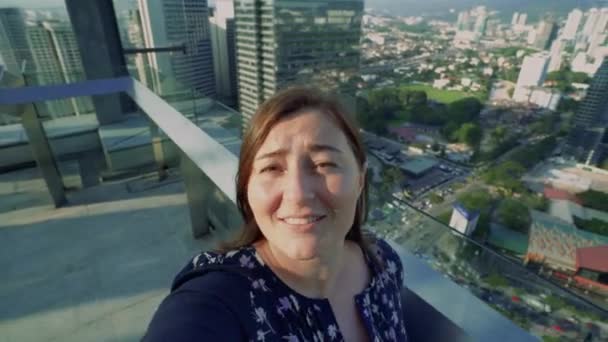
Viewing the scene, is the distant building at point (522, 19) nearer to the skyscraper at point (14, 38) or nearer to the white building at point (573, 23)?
the white building at point (573, 23)

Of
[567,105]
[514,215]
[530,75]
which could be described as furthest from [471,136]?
[514,215]

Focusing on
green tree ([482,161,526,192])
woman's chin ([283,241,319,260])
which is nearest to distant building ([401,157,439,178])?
green tree ([482,161,526,192])

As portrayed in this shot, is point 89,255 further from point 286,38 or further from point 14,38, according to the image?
point 286,38

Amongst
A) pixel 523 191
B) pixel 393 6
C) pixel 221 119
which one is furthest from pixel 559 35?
pixel 221 119

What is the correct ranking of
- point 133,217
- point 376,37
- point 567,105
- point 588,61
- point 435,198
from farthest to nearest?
1. point 376,37
2. point 588,61
3. point 567,105
4. point 435,198
5. point 133,217

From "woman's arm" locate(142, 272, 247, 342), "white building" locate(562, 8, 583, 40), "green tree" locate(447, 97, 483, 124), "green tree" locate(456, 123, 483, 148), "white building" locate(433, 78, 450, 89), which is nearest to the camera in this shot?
"woman's arm" locate(142, 272, 247, 342)

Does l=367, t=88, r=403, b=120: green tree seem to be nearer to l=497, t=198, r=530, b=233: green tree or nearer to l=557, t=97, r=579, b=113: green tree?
l=557, t=97, r=579, b=113: green tree

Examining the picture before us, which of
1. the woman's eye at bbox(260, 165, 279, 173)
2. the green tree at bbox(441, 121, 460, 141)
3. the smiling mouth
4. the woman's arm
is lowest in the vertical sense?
the green tree at bbox(441, 121, 460, 141)
